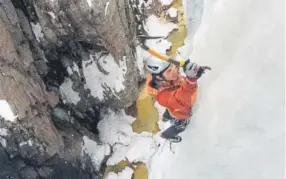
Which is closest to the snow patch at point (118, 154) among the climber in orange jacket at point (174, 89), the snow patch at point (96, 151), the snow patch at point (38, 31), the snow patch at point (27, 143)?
the snow patch at point (96, 151)

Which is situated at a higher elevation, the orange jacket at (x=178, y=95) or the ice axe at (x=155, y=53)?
the ice axe at (x=155, y=53)

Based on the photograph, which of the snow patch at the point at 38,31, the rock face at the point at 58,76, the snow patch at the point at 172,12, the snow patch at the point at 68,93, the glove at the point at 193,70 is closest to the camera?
the rock face at the point at 58,76

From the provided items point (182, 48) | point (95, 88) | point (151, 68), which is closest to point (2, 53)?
point (95, 88)

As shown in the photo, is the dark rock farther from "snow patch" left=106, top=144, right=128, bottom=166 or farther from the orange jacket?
the orange jacket

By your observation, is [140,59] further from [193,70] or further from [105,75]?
[193,70]

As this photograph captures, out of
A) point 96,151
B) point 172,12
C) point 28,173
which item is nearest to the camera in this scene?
point 28,173

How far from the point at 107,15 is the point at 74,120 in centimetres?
71

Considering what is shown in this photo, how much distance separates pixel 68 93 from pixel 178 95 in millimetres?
571

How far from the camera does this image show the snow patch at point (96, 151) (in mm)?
2584

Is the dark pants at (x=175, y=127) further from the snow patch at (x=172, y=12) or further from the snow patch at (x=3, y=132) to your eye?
the snow patch at (x=3, y=132)

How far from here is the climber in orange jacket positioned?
2391 millimetres

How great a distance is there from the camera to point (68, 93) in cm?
249

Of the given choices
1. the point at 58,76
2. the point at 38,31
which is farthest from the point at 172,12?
the point at 38,31

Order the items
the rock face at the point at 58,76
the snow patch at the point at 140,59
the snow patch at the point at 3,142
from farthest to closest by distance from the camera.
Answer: the snow patch at the point at 140,59, the snow patch at the point at 3,142, the rock face at the point at 58,76
